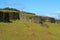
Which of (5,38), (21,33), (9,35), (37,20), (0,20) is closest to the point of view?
(5,38)

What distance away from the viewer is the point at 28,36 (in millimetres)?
22234

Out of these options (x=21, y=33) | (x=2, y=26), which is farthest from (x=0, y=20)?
(x=21, y=33)

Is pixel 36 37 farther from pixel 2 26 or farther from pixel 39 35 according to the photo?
pixel 2 26

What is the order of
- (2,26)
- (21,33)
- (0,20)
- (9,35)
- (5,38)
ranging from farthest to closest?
(0,20) < (2,26) < (21,33) < (9,35) < (5,38)

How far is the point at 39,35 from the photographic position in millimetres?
23547

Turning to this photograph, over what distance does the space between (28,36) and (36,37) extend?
96cm

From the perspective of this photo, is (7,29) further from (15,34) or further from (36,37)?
(36,37)

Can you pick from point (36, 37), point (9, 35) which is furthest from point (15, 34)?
point (36, 37)

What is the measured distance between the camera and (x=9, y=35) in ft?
70.1

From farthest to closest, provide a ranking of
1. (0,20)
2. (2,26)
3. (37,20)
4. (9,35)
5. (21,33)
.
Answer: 1. (37,20)
2. (0,20)
3. (2,26)
4. (21,33)
5. (9,35)

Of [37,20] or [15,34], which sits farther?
[37,20]

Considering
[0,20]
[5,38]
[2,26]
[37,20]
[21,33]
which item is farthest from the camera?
[37,20]

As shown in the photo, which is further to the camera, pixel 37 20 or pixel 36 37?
pixel 37 20

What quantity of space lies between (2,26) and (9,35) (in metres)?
3.66
